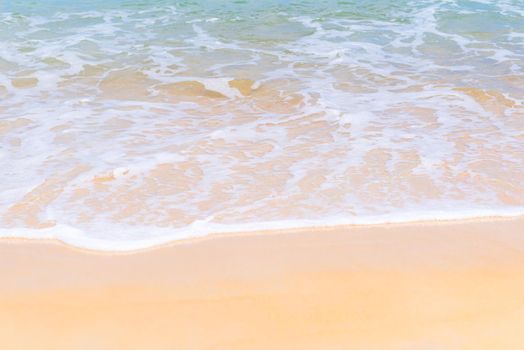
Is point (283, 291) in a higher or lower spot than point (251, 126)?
higher

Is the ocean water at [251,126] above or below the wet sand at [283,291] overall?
below

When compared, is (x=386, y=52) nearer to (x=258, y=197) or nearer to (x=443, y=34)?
(x=443, y=34)

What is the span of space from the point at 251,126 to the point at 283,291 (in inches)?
102

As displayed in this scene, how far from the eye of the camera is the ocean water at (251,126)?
11.9ft

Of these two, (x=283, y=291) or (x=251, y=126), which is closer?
(x=283, y=291)

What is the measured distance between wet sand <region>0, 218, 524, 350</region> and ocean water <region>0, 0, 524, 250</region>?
0.19 meters

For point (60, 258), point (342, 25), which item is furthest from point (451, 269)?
point (342, 25)

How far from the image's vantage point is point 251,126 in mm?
5258

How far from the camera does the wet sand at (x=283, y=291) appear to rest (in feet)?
8.26

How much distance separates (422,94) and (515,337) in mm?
4034

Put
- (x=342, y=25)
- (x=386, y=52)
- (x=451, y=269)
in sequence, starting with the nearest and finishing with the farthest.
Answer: (x=451, y=269) → (x=386, y=52) → (x=342, y=25)

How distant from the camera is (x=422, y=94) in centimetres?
620

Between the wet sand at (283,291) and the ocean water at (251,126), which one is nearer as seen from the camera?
the wet sand at (283,291)

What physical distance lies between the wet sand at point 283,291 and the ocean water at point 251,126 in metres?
0.19
